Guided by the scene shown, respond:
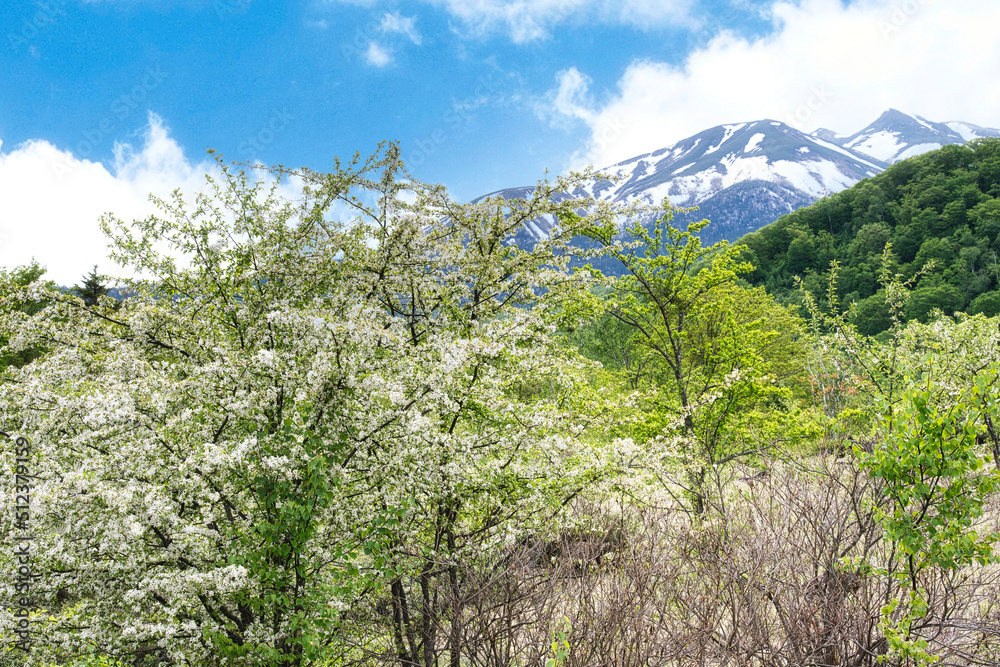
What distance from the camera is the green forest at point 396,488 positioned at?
4.06 m

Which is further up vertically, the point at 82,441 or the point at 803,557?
the point at 82,441

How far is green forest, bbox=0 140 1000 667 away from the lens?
406 cm

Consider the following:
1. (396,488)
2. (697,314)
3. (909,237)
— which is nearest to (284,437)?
(396,488)

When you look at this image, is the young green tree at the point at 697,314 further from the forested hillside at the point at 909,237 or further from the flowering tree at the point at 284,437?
the forested hillside at the point at 909,237

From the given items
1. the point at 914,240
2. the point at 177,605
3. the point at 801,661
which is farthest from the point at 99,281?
the point at 914,240

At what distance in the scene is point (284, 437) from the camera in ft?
15.0

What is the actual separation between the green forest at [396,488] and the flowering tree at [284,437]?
4 cm

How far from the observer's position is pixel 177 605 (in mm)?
4555

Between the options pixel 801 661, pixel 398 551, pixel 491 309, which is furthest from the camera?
pixel 491 309

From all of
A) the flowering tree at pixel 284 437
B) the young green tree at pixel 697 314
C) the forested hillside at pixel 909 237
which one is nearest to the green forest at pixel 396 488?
the flowering tree at pixel 284 437

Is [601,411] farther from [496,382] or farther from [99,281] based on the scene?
[99,281]

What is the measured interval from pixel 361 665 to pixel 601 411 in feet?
15.3

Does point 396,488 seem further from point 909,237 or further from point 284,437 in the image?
point 909,237

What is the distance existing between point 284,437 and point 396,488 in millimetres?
1284
